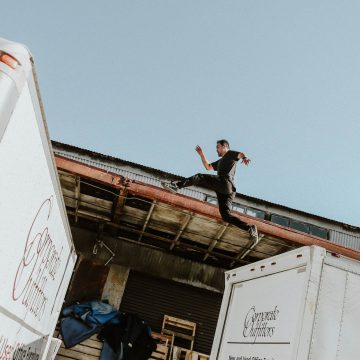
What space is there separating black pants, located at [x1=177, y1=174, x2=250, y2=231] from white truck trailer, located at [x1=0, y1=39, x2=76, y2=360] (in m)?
4.82

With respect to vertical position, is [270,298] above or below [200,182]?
below

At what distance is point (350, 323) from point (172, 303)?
31.4ft

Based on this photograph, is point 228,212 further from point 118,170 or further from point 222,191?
point 118,170

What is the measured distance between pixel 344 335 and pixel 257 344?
1.28 metres

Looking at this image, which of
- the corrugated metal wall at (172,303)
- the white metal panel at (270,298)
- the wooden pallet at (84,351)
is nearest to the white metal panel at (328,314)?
the white metal panel at (270,298)

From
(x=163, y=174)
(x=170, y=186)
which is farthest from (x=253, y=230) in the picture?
(x=163, y=174)

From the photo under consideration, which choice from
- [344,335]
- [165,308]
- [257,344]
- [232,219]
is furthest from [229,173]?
[165,308]

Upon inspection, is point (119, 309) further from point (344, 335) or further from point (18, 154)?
point (18, 154)

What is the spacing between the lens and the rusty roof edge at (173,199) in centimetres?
977

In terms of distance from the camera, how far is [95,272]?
43.9ft

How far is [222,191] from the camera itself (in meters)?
9.48

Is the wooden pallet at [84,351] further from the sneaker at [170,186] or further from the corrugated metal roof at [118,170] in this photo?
the corrugated metal roof at [118,170]

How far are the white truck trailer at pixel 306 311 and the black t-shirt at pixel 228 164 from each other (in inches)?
145

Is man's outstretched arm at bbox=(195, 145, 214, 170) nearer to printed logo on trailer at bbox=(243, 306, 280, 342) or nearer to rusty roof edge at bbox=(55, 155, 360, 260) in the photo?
rusty roof edge at bbox=(55, 155, 360, 260)
